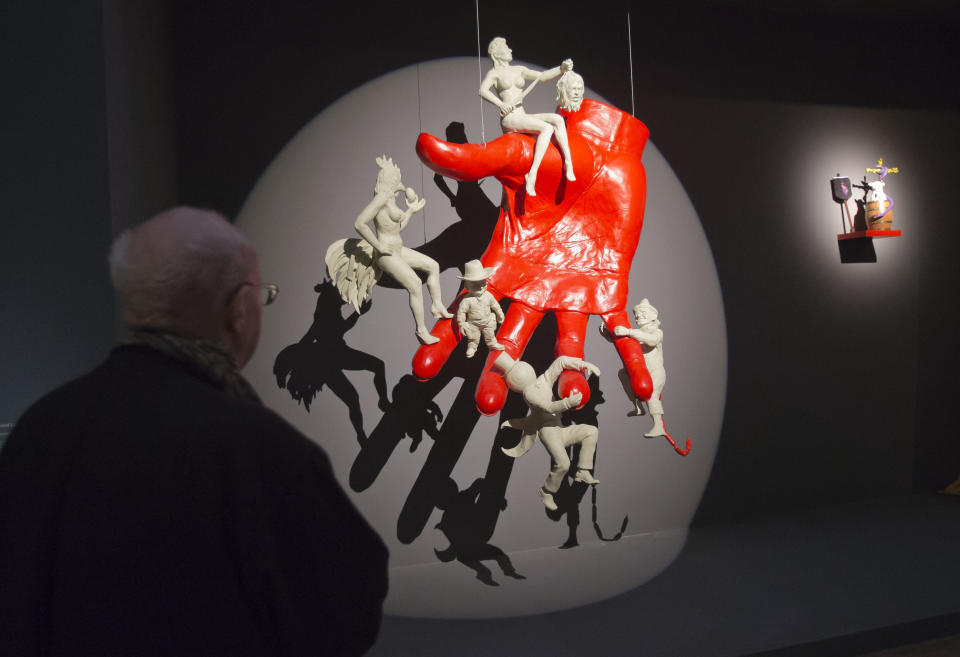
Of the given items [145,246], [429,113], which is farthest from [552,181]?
[145,246]

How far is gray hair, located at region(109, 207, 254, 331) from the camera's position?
1077 mm

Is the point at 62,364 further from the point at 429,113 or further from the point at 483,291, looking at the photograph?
the point at 429,113

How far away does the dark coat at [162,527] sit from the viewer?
1009 millimetres

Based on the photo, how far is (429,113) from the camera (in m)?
3.66

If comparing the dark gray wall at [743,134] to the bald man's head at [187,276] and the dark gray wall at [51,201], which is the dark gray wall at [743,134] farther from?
the bald man's head at [187,276]

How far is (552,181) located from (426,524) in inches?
73.6

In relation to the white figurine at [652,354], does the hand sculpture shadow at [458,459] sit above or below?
below

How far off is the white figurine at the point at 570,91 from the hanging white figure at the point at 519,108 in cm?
4

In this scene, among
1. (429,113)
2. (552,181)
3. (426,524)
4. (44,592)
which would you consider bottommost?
(426,524)

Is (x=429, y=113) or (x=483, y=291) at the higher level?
(x=429, y=113)

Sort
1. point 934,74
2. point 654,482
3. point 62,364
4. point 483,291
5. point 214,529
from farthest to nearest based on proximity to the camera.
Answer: point 934,74 < point 654,482 < point 483,291 < point 62,364 < point 214,529

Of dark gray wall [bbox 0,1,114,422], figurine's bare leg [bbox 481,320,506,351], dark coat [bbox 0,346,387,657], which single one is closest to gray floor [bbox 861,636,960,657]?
figurine's bare leg [bbox 481,320,506,351]

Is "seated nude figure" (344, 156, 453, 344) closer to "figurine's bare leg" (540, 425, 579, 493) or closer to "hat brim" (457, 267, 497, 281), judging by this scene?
"hat brim" (457, 267, 497, 281)


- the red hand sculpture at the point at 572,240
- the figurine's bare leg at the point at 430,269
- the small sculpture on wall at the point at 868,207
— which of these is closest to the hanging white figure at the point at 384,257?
the figurine's bare leg at the point at 430,269
